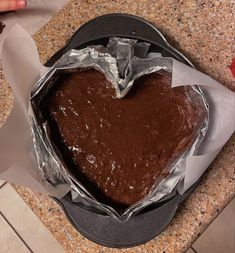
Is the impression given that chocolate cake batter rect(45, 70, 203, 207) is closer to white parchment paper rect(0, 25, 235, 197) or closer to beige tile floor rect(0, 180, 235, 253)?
white parchment paper rect(0, 25, 235, 197)

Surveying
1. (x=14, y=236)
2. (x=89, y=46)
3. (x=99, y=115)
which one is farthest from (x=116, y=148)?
(x=14, y=236)

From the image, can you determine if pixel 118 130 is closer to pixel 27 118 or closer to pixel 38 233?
pixel 27 118

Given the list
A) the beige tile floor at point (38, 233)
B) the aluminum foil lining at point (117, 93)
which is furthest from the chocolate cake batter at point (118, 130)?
the beige tile floor at point (38, 233)

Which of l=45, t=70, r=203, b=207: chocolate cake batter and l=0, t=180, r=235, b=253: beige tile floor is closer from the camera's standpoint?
l=45, t=70, r=203, b=207: chocolate cake batter

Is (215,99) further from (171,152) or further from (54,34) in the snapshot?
(54,34)

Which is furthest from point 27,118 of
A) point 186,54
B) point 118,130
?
point 186,54

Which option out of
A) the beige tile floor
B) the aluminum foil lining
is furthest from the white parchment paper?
the beige tile floor

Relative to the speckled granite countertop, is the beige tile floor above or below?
below

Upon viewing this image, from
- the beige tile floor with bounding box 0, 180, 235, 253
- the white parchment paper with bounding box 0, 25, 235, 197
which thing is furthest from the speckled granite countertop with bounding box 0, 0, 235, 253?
the beige tile floor with bounding box 0, 180, 235, 253
